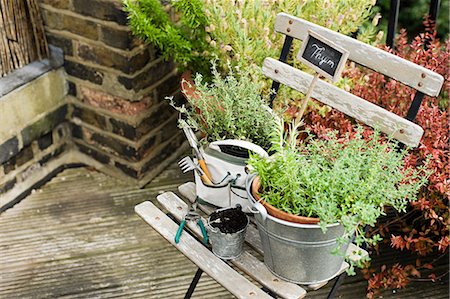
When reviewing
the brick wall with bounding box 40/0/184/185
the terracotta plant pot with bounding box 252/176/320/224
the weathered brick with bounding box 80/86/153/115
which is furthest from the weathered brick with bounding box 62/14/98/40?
the terracotta plant pot with bounding box 252/176/320/224

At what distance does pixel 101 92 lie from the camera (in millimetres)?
3416

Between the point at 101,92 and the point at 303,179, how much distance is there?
1.79 meters

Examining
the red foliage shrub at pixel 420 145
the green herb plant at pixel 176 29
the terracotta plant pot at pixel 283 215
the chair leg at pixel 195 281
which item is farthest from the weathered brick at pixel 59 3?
the terracotta plant pot at pixel 283 215

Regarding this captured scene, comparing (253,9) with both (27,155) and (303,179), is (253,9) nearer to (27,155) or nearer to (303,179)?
(303,179)

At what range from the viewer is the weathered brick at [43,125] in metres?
3.37

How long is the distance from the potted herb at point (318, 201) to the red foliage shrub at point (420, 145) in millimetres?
535

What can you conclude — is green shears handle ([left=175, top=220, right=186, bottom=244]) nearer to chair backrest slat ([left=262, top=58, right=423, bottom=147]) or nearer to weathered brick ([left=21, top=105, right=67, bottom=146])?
chair backrest slat ([left=262, top=58, right=423, bottom=147])

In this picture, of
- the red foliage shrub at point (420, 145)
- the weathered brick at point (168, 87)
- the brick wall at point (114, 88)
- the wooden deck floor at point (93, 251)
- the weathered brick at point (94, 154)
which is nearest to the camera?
the red foliage shrub at point (420, 145)

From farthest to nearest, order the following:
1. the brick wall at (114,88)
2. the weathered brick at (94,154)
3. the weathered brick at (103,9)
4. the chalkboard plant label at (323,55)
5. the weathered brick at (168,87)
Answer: the weathered brick at (94,154), the weathered brick at (168,87), the brick wall at (114,88), the weathered brick at (103,9), the chalkboard plant label at (323,55)

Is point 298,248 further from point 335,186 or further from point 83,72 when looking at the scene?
point 83,72

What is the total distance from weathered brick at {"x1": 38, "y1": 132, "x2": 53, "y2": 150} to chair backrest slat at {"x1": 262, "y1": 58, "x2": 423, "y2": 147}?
1.55 meters

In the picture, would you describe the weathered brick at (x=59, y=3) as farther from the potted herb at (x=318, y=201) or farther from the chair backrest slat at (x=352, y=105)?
the potted herb at (x=318, y=201)

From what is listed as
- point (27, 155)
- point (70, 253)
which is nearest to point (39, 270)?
point (70, 253)

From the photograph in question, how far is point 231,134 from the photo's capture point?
2.33 m
